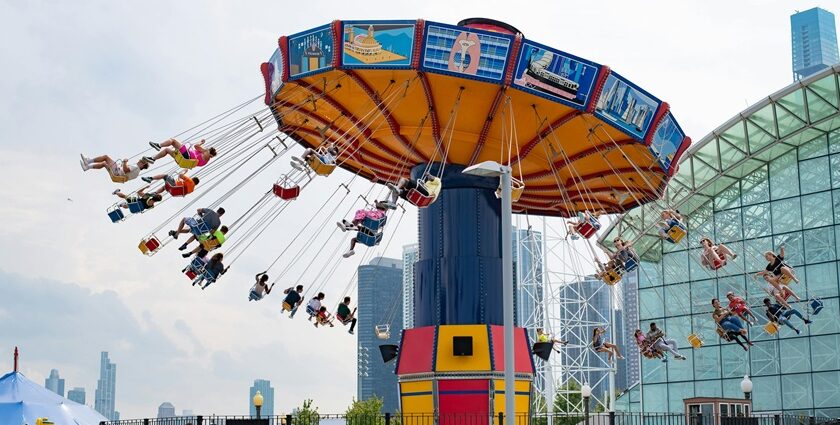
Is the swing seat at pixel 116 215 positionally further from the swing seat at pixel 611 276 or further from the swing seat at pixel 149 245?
the swing seat at pixel 611 276

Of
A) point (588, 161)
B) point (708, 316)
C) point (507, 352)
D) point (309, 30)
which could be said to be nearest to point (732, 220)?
point (708, 316)

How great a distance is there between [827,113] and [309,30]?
24396 millimetres

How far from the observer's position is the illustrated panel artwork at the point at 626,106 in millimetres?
22234

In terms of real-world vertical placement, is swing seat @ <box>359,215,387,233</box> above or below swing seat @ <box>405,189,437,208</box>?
below

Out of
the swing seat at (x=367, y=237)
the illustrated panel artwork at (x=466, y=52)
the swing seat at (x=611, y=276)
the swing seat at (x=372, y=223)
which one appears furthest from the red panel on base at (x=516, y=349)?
the illustrated panel artwork at (x=466, y=52)

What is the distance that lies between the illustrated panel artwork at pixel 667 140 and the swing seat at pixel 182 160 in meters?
10.3

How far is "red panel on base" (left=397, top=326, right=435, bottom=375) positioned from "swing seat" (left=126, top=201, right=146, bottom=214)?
6.64 m

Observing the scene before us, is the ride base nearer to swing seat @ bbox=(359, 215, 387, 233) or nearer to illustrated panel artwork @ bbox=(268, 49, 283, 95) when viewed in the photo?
swing seat @ bbox=(359, 215, 387, 233)

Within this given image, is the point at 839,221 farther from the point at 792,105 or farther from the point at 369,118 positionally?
the point at 369,118

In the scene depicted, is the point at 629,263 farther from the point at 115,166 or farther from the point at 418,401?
the point at 115,166

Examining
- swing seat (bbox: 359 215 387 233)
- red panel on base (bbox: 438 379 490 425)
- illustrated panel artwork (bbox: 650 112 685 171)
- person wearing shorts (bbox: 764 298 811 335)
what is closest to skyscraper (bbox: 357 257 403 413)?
person wearing shorts (bbox: 764 298 811 335)

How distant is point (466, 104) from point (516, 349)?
573 cm

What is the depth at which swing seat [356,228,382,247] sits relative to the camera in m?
21.6

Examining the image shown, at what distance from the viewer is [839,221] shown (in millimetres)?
38656
